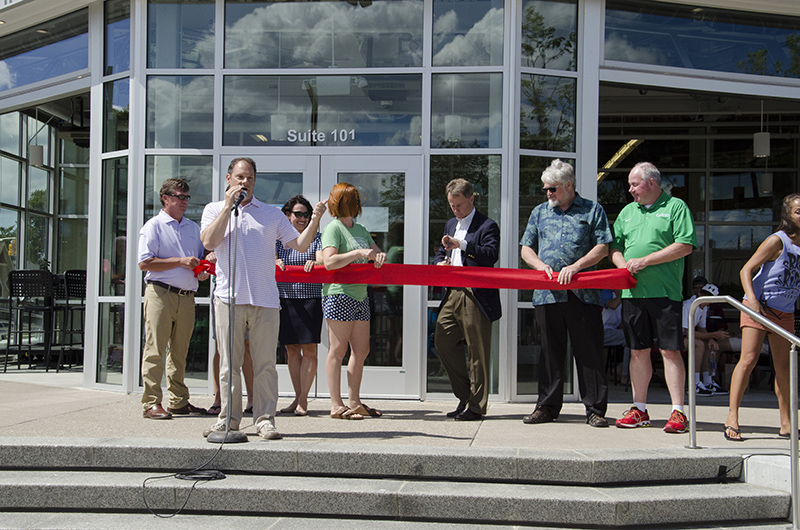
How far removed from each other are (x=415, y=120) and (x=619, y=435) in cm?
372

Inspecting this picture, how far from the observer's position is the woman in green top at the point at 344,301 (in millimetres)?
5699

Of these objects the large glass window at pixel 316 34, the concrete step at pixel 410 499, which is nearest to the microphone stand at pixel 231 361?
the concrete step at pixel 410 499

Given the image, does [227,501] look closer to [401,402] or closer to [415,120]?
[401,402]

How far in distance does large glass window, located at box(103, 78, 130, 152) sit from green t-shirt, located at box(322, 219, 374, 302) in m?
3.25

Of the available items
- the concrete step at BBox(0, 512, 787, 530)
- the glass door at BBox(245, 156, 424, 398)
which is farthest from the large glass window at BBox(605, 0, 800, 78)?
the concrete step at BBox(0, 512, 787, 530)

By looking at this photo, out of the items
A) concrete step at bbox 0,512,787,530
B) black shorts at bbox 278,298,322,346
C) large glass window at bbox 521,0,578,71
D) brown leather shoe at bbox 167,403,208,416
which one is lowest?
concrete step at bbox 0,512,787,530

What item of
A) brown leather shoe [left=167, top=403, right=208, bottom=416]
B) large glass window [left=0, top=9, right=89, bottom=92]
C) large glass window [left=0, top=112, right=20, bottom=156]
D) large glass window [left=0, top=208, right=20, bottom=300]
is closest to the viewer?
brown leather shoe [left=167, top=403, right=208, bottom=416]

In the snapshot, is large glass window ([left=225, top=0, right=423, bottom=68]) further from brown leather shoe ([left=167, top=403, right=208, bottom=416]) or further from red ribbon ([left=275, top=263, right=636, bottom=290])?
brown leather shoe ([left=167, top=403, right=208, bottom=416])

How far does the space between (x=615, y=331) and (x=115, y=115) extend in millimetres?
6704

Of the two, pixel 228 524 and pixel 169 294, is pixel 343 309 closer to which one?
pixel 169 294

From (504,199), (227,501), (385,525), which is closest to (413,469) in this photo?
(385,525)

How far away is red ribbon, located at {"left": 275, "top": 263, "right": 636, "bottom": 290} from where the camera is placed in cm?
558

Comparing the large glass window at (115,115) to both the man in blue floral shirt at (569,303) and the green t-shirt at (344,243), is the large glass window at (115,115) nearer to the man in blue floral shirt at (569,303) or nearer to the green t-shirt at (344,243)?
the green t-shirt at (344,243)

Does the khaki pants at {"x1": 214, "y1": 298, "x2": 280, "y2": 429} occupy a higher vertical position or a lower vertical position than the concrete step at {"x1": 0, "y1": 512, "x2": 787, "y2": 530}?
higher
